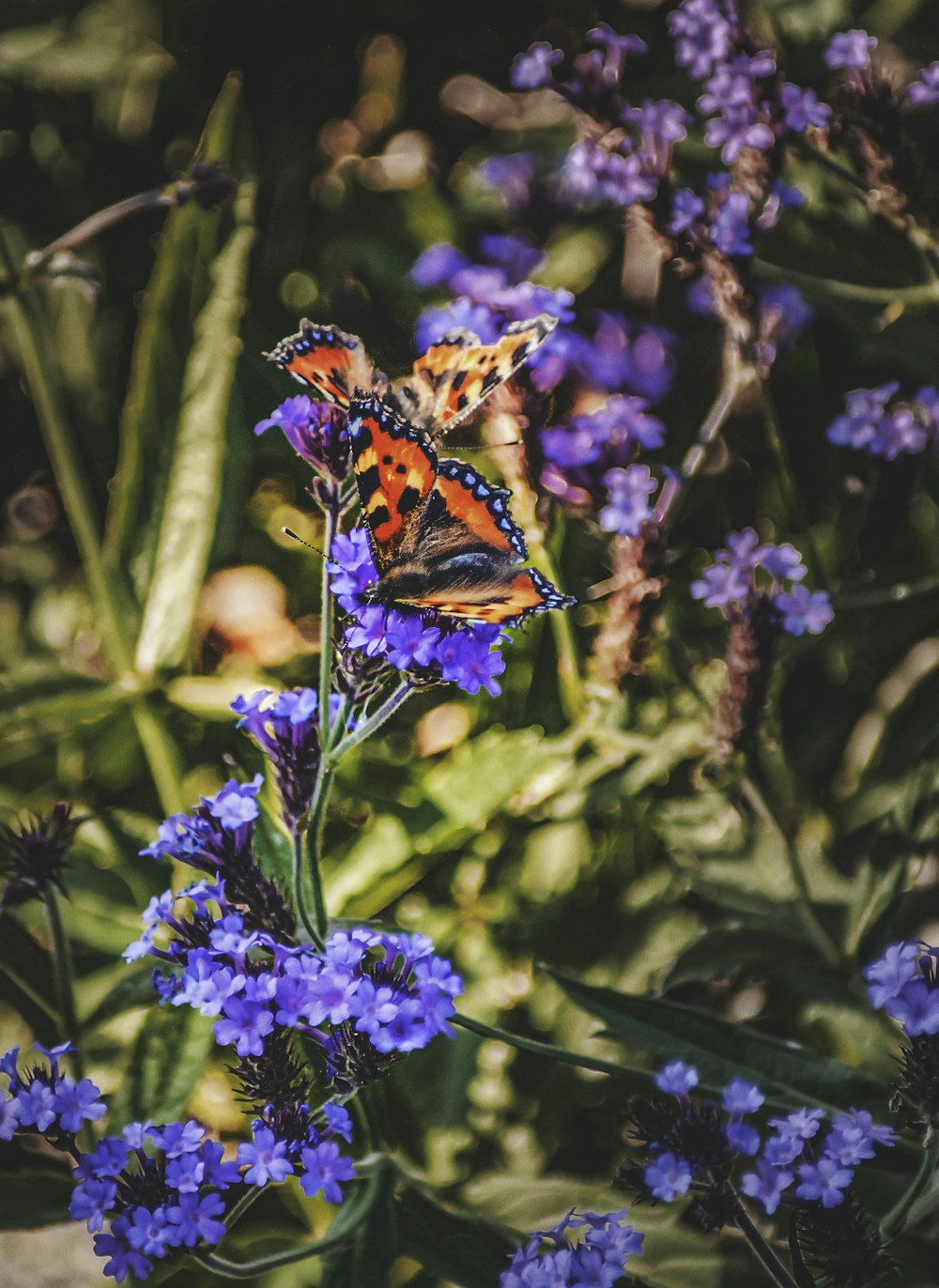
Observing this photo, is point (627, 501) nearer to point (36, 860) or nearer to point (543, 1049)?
point (543, 1049)

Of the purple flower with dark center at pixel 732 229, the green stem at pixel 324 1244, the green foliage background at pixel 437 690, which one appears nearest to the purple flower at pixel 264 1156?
the green stem at pixel 324 1244

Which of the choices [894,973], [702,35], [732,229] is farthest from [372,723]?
[702,35]

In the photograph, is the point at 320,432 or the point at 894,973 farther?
the point at 320,432

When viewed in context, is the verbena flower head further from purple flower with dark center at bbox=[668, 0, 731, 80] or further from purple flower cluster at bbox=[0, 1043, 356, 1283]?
purple flower with dark center at bbox=[668, 0, 731, 80]

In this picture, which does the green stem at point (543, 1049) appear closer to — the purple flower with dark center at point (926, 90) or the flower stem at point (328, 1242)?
the flower stem at point (328, 1242)

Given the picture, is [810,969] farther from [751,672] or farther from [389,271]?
[389,271]

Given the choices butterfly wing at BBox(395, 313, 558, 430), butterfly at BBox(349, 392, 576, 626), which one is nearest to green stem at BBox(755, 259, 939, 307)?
butterfly wing at BBox(395, 313, 558, 430)
